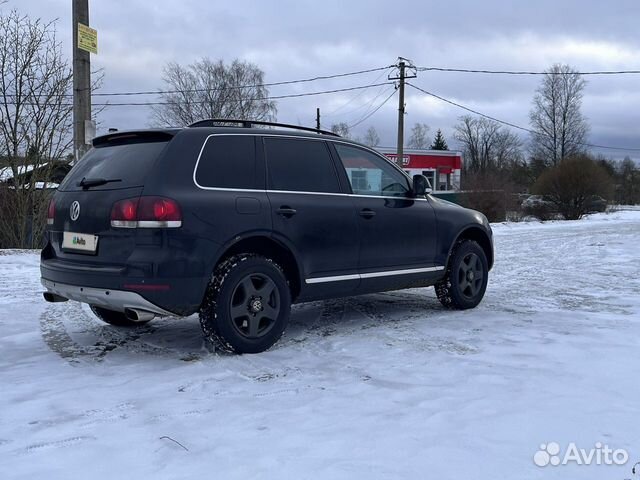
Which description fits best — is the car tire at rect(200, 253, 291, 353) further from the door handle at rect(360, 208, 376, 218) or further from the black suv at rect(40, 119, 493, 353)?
the door handle at rect(360, 208, 376, 218)

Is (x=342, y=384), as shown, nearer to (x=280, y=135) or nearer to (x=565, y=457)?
(x=565, y=457)

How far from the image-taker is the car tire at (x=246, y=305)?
4391mm

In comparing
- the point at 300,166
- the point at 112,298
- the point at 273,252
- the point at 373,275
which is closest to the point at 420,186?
the point at 373,275

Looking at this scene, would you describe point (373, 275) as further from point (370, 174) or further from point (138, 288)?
point (138, 288)

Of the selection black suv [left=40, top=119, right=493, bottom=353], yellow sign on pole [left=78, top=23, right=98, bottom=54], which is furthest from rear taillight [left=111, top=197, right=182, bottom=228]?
yellow sign on pole [left=78, top=23, right=98, bottom=54]

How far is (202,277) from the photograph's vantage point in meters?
4.25

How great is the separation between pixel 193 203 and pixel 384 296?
12.5ft

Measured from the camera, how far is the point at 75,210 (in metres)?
4.56

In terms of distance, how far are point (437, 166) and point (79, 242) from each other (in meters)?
46.2

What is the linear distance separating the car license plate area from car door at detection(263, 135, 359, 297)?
52.5 inches

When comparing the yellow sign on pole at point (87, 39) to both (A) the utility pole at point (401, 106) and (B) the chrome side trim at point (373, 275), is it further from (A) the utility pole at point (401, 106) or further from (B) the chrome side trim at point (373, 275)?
(A) the utility pole at point (401, 106)

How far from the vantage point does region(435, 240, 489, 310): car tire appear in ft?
21.1

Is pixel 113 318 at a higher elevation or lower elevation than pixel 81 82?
lower

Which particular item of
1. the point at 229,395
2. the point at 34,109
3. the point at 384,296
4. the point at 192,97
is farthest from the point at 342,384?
the point at 192,97
